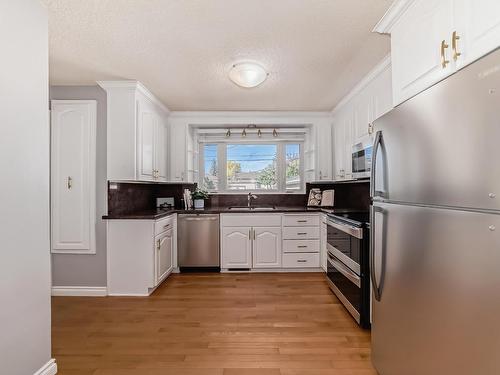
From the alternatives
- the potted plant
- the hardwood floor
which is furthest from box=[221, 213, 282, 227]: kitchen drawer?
the hardwood floor

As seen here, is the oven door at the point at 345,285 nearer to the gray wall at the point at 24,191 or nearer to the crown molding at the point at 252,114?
the crown molding at the point at 252,114

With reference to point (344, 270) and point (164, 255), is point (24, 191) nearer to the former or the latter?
point (164, 255)

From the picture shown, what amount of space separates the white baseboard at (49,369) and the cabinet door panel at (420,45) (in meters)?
2.75

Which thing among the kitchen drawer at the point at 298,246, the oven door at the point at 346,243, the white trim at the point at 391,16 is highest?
the white trim at the point at 391,16

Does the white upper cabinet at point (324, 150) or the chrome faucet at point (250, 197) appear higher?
the white upper cabinet at point (324, 150)

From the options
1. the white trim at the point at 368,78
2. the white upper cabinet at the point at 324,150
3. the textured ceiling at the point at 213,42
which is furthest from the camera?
the white upper cabinet at the point at 324,150

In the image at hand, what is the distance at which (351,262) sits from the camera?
2.62 m

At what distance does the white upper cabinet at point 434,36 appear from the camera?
3.96ft

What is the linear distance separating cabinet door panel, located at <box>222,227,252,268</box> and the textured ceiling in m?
1.87

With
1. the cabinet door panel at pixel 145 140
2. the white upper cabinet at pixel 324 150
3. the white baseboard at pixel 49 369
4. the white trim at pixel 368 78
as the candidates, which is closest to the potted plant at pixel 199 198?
the cabinet door panel at pixel 145 140

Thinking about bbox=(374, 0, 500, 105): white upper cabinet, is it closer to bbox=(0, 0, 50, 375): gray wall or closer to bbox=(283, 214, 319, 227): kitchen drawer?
bbox=(0, 0, 50, 375): gray wall

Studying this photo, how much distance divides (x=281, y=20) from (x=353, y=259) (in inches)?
78.9

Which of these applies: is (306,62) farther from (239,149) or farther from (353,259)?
(239,149)

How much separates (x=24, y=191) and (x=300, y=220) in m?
3.18
